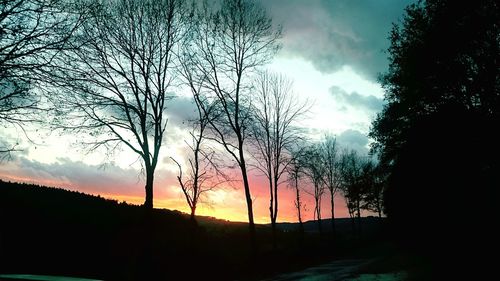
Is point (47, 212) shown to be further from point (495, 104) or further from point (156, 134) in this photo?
point (495, 104)

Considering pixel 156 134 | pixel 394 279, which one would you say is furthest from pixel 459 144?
pixel 156 134

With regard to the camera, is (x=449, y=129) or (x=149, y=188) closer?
(x=149, y=188)

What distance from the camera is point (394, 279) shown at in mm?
14688

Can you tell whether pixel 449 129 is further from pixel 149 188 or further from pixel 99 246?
pixel 99 246

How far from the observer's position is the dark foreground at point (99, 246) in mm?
16438

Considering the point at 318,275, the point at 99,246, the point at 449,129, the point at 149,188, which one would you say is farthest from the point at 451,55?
the point at 99,246

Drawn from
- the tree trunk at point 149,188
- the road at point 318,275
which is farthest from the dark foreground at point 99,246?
the road at point 318,275

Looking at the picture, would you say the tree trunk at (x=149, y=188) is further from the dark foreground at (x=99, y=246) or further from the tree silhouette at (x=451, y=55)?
the tree silhouette at (x=451, y=55)

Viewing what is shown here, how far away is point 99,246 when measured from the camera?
62.7 feet

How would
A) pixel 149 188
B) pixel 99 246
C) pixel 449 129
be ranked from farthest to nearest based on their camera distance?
pixel 449 129, pixel 99 246, pixel 149 188

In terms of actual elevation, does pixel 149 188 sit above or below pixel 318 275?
above

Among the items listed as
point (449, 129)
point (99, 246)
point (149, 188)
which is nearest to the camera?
point (149, 188)

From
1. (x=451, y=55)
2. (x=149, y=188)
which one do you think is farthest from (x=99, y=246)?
(x=451, y=55)

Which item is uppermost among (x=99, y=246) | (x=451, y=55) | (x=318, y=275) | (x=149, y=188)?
(x=451, y=55)
